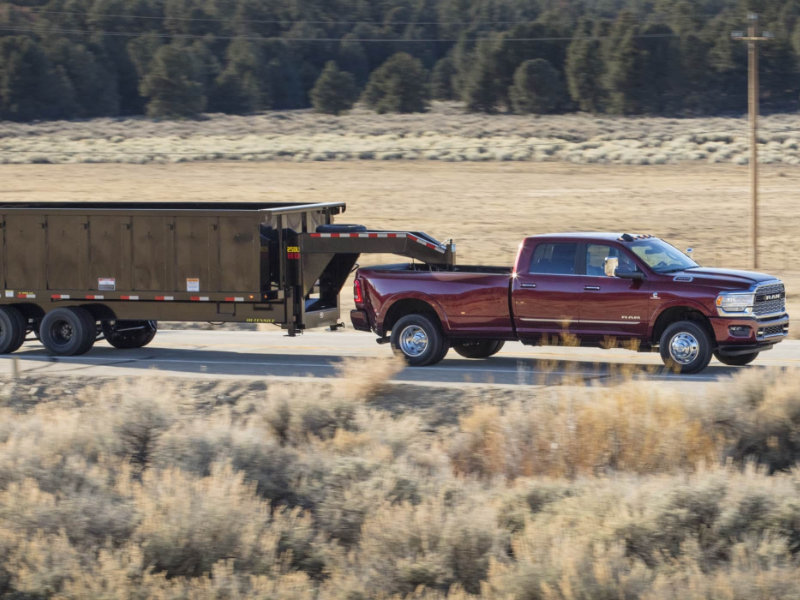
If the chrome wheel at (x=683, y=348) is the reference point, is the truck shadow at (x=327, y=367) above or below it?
below

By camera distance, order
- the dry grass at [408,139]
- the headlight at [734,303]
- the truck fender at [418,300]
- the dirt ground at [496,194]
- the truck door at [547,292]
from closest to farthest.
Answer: the headlight at [734,303]
the truck door at [547,292]
the truck fender at [418,300]
the dirt ground at [496,194]
the dry grass at [408,139]

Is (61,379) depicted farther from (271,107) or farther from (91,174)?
(271,107)

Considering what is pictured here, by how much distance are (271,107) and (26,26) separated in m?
23.6

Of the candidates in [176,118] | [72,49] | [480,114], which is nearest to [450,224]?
[480,114]

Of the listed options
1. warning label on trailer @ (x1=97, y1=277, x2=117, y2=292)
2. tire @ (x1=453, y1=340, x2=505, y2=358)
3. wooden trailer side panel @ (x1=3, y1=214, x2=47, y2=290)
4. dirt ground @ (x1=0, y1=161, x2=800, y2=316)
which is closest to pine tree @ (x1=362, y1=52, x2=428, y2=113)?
dirt ground @ (x1=0, y1=161, x2=800, y2=316)

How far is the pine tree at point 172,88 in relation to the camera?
7931 centimetres

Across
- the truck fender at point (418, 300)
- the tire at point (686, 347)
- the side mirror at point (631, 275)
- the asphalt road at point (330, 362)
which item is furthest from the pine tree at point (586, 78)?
the tire at point (686, 347)

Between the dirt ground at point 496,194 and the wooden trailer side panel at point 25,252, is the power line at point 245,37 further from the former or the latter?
the wooden trailer side panel at point 25,252

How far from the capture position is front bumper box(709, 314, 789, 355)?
607 inches

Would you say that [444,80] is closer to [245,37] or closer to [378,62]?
[378,62]

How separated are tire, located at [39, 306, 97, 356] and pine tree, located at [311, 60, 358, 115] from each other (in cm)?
6217

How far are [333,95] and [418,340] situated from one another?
65027mm

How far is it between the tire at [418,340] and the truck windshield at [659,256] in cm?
300

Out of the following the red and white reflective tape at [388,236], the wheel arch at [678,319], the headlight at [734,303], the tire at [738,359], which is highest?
the red and white reflective tape at [388,236]
